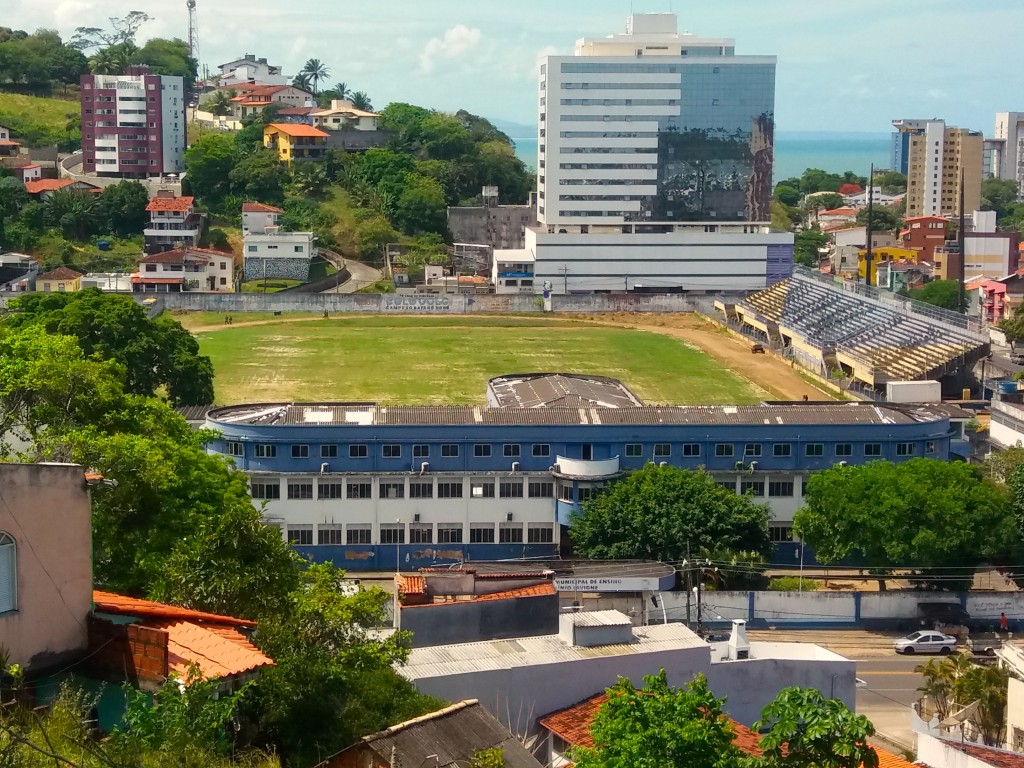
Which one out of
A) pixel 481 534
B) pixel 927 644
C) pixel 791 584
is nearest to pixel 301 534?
pixel 481 534

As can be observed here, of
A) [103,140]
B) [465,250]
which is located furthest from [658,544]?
[103,140]

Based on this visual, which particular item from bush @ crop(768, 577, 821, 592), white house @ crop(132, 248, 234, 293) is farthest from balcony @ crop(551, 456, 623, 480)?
white house @ crop(132, 248, 234, 293)

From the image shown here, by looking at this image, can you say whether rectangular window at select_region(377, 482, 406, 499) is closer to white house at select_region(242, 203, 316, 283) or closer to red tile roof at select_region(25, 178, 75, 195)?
white house at select_region(242, 203, 316, 283)

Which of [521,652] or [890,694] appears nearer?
[521,652]

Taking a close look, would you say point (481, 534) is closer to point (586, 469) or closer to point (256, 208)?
point (586, 469)

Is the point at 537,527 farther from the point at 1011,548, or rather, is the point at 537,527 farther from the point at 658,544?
the point at 1011,548

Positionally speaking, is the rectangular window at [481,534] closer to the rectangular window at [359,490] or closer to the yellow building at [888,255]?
the rectangular window at [359,490]
